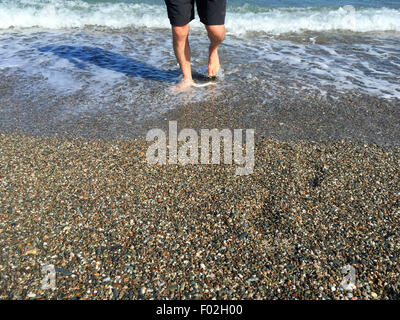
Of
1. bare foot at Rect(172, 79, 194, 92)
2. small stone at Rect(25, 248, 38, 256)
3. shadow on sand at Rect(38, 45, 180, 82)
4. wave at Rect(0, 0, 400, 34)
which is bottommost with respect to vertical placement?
small stone at Rect(25, 248, 38, 256)

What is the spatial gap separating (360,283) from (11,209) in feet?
7.94

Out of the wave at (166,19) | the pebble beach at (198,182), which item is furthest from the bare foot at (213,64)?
the wave at (166,19)

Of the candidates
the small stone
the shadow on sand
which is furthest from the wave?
the small stone

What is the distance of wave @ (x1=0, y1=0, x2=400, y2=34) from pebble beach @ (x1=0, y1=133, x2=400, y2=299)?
5617 millimetres

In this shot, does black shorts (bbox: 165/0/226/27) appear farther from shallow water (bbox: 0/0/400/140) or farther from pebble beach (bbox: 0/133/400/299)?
pebble beach (bbox: 0/133/400/299)

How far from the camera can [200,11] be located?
3.96 metres

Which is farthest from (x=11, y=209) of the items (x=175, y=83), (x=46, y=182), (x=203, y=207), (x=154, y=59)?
(x=154, y=59)

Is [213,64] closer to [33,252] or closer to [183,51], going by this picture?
[183,51]

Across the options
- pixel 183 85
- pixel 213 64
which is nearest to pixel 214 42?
pixel 213 64

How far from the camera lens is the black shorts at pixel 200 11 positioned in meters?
3.78

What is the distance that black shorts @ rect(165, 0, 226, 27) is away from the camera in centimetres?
378

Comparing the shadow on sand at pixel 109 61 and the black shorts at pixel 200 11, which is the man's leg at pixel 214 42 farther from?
the shadow on sand at pixel 109 61

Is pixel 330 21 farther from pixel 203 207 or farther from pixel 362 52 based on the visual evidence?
pixel 203 207

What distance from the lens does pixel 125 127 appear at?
348cm
